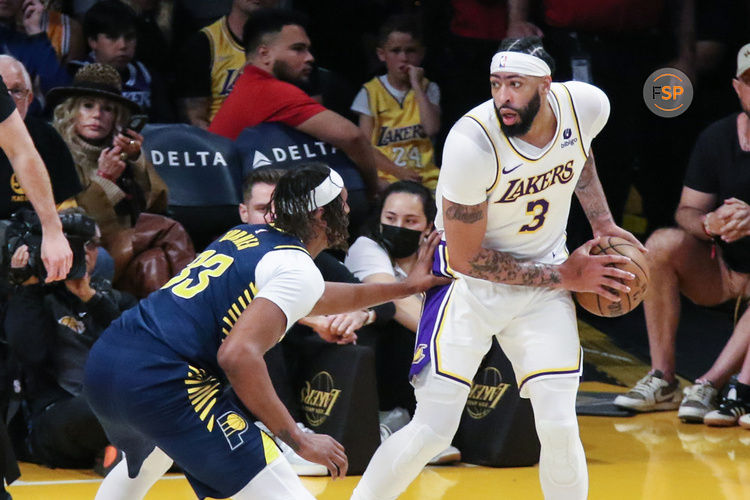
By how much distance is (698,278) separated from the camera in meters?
7.12

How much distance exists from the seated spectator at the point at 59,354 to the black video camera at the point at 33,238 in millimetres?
117

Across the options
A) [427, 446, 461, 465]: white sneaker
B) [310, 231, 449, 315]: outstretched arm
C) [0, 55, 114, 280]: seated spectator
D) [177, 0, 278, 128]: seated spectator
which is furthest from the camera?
[177, 0, 278, 128]: seated spectator

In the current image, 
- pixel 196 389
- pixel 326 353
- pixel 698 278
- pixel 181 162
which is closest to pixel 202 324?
pixel 196 389

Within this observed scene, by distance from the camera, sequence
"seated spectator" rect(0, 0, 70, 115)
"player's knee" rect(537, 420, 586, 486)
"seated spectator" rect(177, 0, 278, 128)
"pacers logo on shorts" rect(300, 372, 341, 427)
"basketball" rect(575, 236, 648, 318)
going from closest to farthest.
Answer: "player's knee" rect(537, 420, 586, 486)
"basketball" rect(575, 236, 648, 318)
"pacers logo on shorts" rect(300, 372, 341, 427)
"seated spectator" rect(0, 0, 70, 115)
"seated spectator" rect(177, 0, 278, 128)

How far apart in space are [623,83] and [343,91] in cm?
189

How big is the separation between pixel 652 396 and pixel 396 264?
1777mm

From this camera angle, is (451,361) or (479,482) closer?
(451,361)

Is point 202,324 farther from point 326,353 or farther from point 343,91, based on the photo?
point 343,91

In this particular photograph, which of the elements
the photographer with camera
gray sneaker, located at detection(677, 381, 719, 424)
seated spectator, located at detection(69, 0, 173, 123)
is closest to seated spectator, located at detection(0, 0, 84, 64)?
seated spectator, located at detection(69, 0, 173, 123)

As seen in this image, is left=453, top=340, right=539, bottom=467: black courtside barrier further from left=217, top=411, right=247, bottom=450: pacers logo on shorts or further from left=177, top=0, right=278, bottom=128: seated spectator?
left=177, top=0, right=278, bottom=128: seated spectator

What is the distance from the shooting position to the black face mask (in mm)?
6164

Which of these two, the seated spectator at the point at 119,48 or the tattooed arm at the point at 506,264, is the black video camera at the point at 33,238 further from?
the seated spectator at the point at 119,48

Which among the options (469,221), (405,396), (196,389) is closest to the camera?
(196,389)

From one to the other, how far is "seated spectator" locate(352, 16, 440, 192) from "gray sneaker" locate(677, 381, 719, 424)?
220 centimetres
